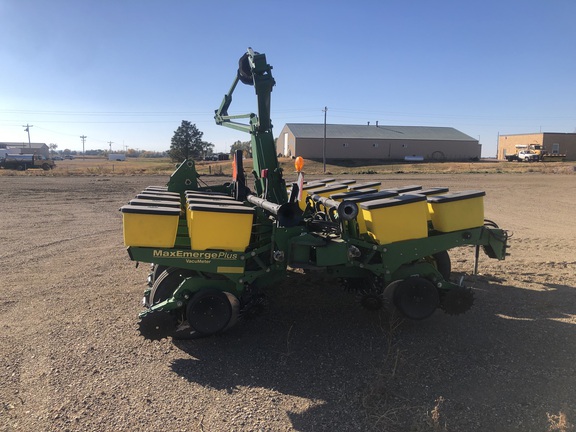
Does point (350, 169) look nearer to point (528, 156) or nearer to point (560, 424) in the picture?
point (528, 156)

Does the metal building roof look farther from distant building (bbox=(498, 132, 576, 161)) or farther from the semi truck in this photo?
distant building (bbox=(498, 132, 576, 161))

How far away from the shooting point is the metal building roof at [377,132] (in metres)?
58.4

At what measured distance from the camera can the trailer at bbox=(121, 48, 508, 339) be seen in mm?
4004

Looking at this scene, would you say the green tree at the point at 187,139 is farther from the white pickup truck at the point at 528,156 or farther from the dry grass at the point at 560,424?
the dry grass at the point at 560,424

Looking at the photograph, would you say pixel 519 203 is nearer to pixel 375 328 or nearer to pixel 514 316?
pixel 514 316

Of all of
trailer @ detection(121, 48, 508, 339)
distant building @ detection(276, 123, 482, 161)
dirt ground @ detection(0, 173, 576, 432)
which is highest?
distant building @ detection(276, 123, 482, 161)

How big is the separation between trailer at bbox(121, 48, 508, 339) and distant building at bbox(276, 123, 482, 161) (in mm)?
51777

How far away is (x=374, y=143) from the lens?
2309 inches

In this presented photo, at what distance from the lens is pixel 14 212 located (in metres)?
13.8

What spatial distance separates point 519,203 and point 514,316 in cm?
1345

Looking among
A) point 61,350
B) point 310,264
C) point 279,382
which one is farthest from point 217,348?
point 61,350

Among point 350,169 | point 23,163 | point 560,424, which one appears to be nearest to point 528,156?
point 350,169

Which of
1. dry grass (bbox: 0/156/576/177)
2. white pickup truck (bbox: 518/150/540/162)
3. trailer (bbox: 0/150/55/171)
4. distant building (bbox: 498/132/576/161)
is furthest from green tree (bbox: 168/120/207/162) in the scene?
distant building (bbox: 498/132/576/161)

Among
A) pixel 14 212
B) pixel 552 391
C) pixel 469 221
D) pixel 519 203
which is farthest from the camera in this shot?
pixel 519 203
